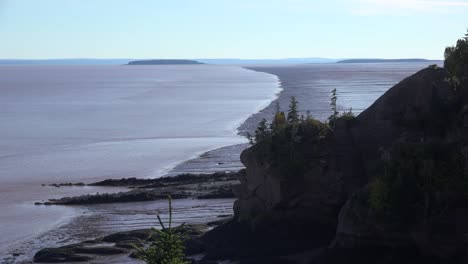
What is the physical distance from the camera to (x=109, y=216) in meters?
48.5

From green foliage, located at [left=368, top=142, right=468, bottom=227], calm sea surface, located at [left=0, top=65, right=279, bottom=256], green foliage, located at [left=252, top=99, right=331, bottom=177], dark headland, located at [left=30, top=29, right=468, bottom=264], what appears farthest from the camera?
calm sea surface, located at [left=0, top=65, right=279, bottom=256]

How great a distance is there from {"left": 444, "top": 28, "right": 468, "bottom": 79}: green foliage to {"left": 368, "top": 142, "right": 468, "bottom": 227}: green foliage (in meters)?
5.82

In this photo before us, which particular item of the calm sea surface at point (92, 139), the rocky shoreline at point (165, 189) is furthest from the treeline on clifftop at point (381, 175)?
the rocky shoreline at point (165, 189)

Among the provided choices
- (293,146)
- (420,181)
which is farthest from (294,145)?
(420,181)

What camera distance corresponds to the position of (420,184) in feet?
103

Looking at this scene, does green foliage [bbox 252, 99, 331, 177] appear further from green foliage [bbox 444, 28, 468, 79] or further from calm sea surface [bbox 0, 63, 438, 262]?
calm sea surface [bbox 0, 63, 438, 262]

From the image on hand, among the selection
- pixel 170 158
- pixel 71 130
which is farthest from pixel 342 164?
pixel 71 130

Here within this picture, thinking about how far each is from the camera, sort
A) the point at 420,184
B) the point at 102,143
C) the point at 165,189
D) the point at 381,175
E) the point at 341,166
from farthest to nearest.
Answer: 1. the point at 102,143
2. the point at 165,189
3. the point at 341,166
4. the point at 381,175
5. the point at 420,184

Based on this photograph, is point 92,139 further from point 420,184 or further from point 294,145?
point 420,184

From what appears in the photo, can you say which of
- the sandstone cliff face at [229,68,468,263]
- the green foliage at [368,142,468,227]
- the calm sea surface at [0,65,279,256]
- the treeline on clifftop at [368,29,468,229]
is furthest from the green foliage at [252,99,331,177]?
the calm sea surface at [0,65,279,256]

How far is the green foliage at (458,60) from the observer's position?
36938 millimetres

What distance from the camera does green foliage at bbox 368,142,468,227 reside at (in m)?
31.0

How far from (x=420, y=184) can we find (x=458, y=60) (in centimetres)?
827

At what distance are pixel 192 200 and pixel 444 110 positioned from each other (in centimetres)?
1978
